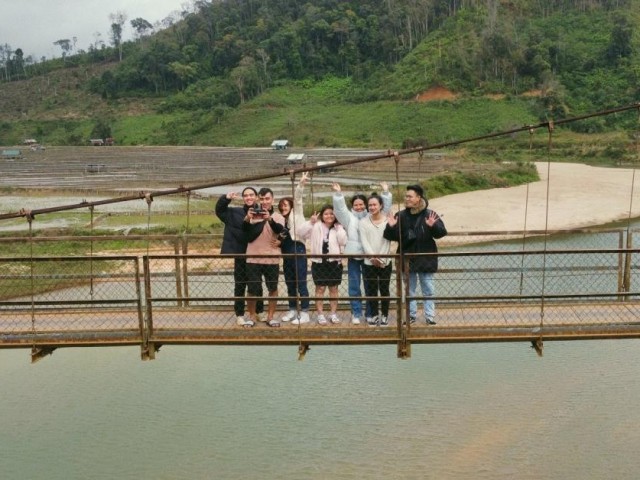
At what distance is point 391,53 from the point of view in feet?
283

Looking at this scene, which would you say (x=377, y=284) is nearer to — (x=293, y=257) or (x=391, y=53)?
(x=293, y=257)

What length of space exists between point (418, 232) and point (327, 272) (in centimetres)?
111

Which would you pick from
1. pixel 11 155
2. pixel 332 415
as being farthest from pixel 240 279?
pixel 11 155

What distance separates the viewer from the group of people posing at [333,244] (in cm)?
752

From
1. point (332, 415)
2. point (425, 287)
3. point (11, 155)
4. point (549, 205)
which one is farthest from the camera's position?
point (11, 155)

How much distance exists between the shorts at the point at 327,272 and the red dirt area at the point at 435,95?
62369mm

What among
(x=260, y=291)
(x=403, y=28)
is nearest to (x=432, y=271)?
(x=260, y=291)

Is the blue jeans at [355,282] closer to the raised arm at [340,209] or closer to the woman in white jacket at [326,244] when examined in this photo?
the woman in white jacket at [326,244]

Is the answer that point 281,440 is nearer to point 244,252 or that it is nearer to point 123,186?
point 244,252

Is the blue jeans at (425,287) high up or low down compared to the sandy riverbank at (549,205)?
up

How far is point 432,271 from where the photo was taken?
24.8 feet

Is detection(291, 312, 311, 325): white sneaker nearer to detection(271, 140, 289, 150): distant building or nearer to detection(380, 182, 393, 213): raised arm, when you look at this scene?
detection(380, 182, 393, 213): raised arm

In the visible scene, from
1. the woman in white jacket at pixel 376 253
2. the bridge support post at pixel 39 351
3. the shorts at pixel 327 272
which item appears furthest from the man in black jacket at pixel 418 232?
the bridge support post at pixel 39 351

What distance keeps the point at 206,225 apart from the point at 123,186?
44.6ft
